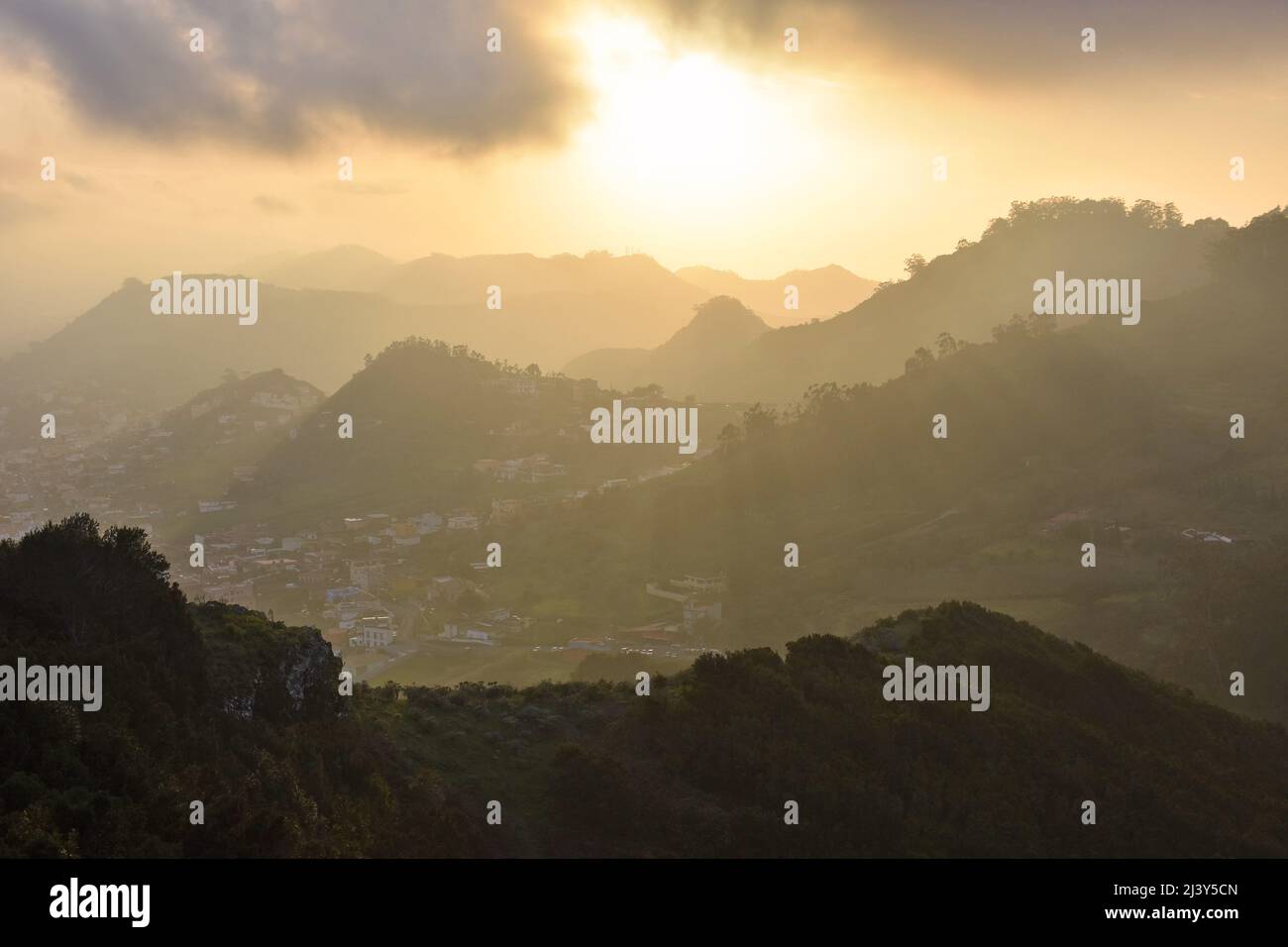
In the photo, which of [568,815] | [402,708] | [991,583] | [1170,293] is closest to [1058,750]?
[568,815]

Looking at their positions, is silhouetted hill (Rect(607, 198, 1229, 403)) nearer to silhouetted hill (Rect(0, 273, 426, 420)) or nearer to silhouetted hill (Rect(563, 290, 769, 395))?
silhouetted hill (Rect(563, 290, 769, 395))

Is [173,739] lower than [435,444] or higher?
lower

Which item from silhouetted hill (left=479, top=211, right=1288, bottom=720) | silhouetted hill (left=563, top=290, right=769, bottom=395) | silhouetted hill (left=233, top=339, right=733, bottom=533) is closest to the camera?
silhouetted hill (left=479, top=211, right=1288, bottom=720)

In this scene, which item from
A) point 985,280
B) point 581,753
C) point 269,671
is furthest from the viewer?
point 985,280

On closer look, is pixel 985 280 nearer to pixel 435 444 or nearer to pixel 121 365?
pixel 435 444

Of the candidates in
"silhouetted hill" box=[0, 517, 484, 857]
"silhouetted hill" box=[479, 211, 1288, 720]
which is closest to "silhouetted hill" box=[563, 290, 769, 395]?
"silhouetted hill" box=[479, 211, 1288, 720]

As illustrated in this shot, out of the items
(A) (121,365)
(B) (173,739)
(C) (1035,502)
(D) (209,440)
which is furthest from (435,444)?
(A) (121,365)

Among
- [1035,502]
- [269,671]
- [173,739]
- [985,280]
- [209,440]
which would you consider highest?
[985,280]

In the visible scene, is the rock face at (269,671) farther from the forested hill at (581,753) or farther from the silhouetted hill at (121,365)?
the silhouetted hill at (121,365)
